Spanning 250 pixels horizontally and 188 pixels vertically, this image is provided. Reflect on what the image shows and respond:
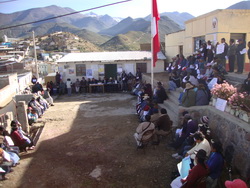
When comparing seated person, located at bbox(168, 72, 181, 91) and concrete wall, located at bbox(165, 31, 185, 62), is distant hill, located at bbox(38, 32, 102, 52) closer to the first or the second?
concrete wall, located at bbox(165, 31, 185, 62)

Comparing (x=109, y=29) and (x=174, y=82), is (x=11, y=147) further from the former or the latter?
(x=109, y=29)

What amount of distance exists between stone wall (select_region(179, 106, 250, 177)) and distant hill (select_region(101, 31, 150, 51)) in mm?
42874

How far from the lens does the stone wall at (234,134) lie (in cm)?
523

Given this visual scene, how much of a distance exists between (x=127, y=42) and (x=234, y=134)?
163 ft

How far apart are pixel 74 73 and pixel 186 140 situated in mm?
15173

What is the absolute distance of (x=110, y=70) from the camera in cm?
2022

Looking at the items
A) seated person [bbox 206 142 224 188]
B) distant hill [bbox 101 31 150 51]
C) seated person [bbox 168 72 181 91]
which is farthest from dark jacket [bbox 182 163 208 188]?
distant hill [bbox 101 31 150 51]

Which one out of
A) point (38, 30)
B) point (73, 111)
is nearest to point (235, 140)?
point (73, 111)

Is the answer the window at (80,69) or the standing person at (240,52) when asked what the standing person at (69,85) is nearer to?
the window at (80,69)

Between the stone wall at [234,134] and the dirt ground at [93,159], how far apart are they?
1.45 meters

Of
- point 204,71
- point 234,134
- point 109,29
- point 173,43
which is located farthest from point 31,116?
point 109,29

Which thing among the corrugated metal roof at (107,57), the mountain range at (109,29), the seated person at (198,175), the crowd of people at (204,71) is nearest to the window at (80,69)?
the corrugated metal roof at (107,57)

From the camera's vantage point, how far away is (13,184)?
5641 millimetres

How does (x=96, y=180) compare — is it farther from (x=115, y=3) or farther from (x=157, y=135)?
(x=115, y=3)
